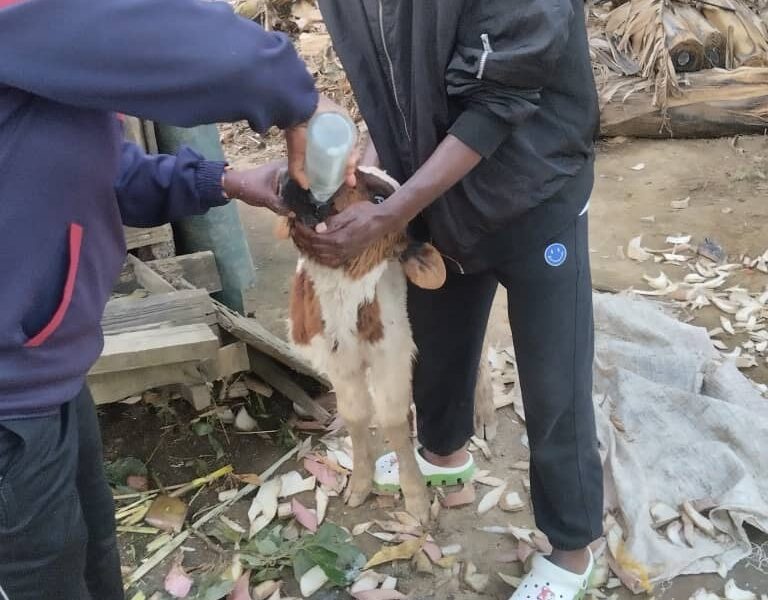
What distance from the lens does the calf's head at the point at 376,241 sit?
2.13 m

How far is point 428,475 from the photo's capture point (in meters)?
3.28

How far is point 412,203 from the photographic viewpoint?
210cm

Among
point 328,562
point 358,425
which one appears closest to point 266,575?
point 328,562

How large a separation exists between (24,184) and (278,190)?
0.77 meters

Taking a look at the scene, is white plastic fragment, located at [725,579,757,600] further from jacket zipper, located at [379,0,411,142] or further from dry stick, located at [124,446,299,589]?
jacket zipper, located at [379,0,411,142]

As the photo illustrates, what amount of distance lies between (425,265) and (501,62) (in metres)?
0.72

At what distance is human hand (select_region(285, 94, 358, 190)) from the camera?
169 centimetres

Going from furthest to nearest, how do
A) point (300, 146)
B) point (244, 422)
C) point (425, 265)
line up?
point (244, 422), point (425, 265), point (300, 146)

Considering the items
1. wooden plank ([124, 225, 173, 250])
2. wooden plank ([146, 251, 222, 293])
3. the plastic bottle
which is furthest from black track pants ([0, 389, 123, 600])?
wooden plank ([124, 225, 173, 250])

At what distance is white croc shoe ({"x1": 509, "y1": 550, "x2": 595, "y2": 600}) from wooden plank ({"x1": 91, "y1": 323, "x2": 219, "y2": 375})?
55.5 inches

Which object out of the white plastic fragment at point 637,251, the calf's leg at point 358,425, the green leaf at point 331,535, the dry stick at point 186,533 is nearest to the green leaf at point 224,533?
the dry stick at point 186,533

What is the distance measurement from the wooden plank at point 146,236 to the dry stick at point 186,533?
123 cm

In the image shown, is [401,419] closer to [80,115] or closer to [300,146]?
[300,146]

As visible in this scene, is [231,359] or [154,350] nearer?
[154,350]
